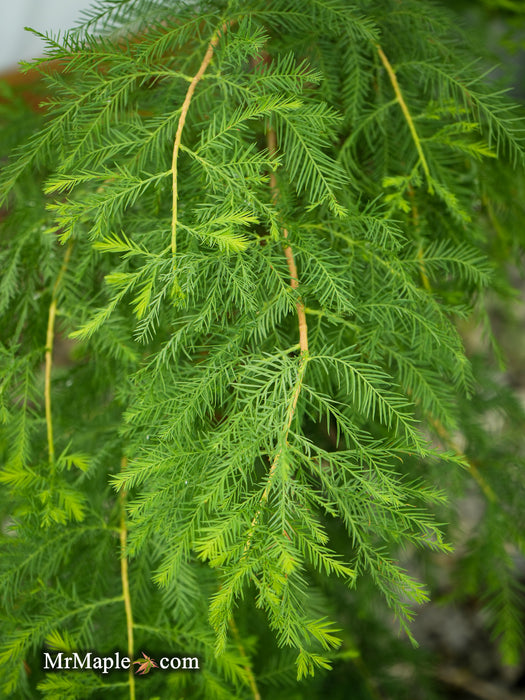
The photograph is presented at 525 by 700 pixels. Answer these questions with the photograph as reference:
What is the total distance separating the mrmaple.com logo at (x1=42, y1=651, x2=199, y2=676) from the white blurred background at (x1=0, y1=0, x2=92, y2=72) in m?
1.43

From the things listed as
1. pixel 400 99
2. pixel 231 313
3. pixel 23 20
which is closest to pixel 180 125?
pixel 231 313

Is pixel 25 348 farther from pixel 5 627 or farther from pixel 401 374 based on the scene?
pixel 401 374

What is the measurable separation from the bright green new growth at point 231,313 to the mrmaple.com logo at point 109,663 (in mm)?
17

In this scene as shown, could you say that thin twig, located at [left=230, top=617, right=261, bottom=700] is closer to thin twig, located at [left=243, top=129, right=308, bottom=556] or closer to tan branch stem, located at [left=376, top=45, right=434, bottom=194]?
thin twig, located at [left=243, top=129, right=308, bottom=556]

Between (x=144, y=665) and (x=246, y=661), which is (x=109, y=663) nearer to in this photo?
(x=144, y=665)

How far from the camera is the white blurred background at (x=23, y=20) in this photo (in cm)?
143

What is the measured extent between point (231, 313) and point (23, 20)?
1.36 meters

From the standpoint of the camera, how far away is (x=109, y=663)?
756mm

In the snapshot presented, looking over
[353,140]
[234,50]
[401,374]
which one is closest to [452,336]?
[401,374]

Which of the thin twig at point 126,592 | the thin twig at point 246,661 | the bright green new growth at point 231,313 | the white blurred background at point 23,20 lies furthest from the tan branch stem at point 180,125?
the white blurred background at point 23,20

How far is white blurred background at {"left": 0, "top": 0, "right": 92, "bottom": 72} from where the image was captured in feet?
4.69

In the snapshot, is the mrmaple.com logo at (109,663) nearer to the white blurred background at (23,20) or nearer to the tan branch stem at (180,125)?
the tan branch stem at (180,125)

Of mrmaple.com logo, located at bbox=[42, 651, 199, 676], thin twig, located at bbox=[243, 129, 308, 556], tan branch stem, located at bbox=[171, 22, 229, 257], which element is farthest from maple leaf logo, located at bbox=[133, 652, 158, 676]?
tan branch stem, located at bbox=[171, 22, 229, 257]

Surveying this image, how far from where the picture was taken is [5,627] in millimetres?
699
